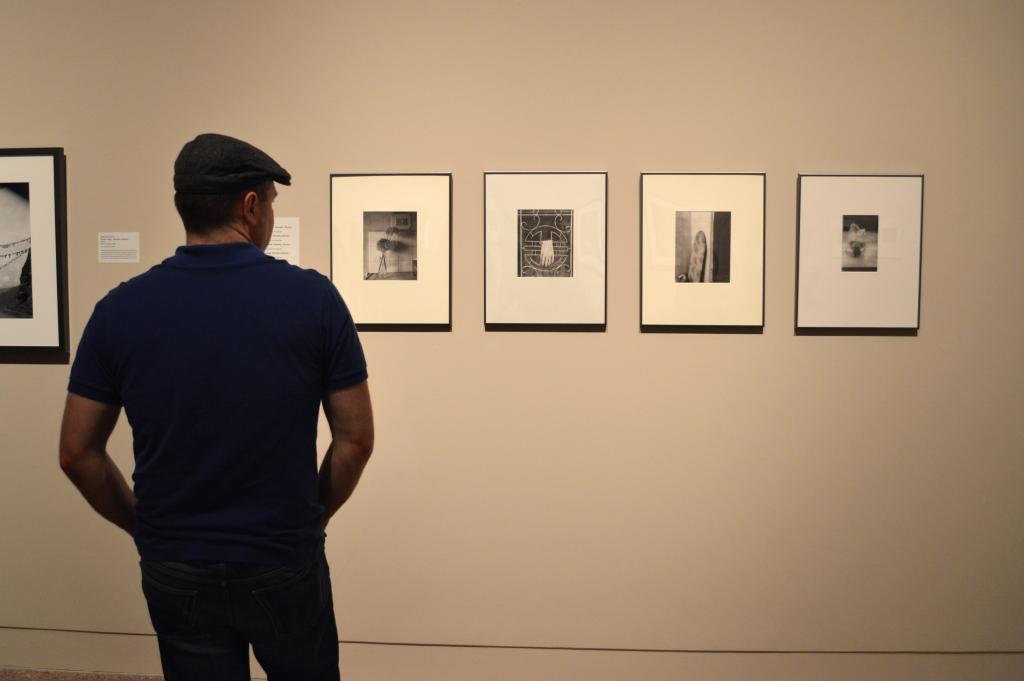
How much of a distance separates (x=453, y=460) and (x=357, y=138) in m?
1.37

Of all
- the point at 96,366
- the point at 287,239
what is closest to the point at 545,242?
the point at 287,239

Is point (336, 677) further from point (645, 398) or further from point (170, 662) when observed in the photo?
point (645, 398)

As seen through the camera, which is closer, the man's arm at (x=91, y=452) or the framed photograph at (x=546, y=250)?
the man's arm at (x=91, y=452)

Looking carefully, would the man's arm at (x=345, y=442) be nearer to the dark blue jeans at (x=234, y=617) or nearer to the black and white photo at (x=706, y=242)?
the dark blue jeans at (x=234, y=617)

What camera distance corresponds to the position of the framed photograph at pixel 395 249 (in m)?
2.55

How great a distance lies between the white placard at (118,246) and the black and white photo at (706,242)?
7.34ft

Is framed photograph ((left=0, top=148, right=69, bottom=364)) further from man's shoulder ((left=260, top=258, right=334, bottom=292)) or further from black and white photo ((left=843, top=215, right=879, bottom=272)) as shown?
black and white photo ((left=843, top=215, right=879, bottom=272))

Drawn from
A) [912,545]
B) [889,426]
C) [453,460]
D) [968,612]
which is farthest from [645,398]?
[968,612]

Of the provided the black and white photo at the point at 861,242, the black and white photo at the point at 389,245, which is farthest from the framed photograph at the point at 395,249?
the black and white photo at the point at 861,242

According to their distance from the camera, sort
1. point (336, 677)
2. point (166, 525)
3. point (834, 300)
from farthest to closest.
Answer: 1. point (834, 300)
2. point (336, 677)
3. point (166, 525)

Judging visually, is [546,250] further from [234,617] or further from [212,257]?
[234,617]

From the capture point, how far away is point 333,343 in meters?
1.31

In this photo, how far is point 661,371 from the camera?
2551 millimetres

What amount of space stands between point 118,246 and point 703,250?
2.40 m
